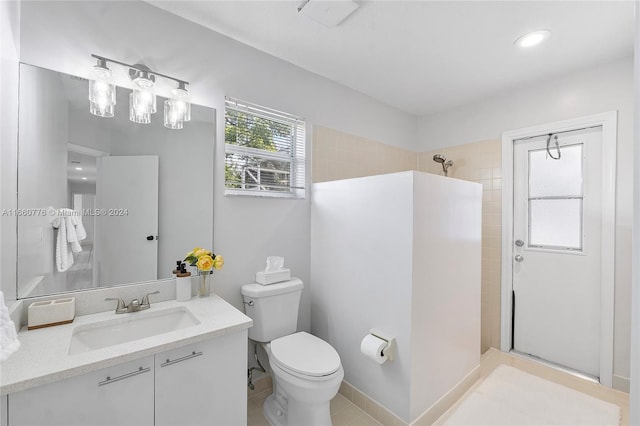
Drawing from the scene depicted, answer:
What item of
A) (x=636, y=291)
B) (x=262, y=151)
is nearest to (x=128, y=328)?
(x=262, y=151)

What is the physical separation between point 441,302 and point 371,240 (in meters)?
0.61

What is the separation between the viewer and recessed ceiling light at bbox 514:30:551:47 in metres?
1.85

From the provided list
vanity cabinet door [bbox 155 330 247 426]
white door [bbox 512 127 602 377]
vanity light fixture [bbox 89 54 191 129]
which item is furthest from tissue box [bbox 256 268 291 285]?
white door [bbox 512 127 602 377]

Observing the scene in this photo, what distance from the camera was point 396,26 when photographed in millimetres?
1827

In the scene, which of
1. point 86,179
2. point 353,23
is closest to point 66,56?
point 86,179

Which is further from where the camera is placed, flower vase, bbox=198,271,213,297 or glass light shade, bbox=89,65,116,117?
flower vase, bbox=198,271,213,297

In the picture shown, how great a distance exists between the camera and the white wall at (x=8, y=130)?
1116 millimetres

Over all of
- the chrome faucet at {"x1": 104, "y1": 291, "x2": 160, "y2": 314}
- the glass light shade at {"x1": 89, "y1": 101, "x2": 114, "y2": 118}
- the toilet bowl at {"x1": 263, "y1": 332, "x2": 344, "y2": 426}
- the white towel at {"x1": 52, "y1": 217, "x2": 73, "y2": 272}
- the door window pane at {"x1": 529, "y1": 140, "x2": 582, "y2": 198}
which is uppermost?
the glass light shade at {"x1": 89, "y1": 101, "x2": 114, "y2": 118}

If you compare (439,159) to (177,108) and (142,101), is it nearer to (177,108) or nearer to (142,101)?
(177,108)

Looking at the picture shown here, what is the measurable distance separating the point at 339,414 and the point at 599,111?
9.63ft

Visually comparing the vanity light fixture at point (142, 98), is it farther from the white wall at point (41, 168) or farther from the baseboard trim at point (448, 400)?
the baseboard trim at point (448, 400)

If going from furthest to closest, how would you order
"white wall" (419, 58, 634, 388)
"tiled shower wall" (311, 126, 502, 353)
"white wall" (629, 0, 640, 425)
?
"tiled shower wall" (311, 126, 502, 353) → "white wall" (419, 58, 634, 388) → "white wall" (629, 0, 640, 425)

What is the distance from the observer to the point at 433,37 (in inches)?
75.5

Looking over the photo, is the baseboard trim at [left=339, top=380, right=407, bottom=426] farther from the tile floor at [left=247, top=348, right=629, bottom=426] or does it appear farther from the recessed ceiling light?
the recessed ceiling light
